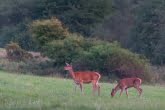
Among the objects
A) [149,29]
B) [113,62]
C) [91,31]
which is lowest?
[91,31]

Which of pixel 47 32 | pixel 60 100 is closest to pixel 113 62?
pixel 47 32

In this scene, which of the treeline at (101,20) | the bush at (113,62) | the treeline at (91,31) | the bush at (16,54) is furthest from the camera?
the treeline at (101,20)

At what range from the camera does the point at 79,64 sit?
43812 millimetres

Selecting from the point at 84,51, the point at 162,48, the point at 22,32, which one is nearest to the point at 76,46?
the point at 84,51

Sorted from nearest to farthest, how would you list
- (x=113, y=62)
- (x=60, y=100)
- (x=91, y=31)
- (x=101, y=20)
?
(x=60, y=100) < (x=113, y=62) < (x=91, y=31) < (x=101, y=20)

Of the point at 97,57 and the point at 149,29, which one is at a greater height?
the point at 97,57

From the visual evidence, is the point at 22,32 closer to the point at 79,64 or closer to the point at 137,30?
the point at 137,30

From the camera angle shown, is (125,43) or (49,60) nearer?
(49,60)

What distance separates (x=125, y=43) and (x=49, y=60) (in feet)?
66.7

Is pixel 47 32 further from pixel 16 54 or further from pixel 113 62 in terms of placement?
pixel 113 62

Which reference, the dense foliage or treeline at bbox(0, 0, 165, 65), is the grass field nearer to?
the dense foliage

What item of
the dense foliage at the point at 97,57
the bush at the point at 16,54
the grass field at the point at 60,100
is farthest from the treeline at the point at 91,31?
the grass field at the point at 60,100

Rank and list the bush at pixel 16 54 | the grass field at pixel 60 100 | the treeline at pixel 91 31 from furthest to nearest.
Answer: the bush at pixel 16 54 < the treeline at pixel 91 31 < the grass field at pixel 60 100

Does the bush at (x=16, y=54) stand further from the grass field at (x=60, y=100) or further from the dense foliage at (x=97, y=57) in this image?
the grass field at (x=60, y=100)
